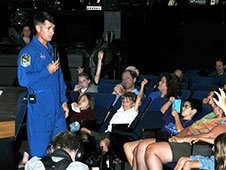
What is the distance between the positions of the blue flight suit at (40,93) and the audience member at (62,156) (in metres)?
1.55

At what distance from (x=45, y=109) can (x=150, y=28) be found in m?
8.64

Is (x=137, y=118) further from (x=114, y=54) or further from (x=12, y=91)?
(x=114, y=54)

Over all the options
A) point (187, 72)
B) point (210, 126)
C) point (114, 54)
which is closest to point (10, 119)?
point (210, 126)

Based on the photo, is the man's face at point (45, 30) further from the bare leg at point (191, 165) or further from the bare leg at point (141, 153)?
the bare leg at point (191, 165)

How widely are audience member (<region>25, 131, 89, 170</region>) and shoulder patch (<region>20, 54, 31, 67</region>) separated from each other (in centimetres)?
158

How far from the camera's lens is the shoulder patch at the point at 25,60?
6164mm

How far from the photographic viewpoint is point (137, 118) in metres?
7.46

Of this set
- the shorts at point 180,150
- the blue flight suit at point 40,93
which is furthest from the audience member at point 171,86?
the shorts at point 180,150

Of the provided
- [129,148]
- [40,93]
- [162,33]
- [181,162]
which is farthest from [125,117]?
[162,33]

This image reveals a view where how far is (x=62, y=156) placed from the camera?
4402 millimetres

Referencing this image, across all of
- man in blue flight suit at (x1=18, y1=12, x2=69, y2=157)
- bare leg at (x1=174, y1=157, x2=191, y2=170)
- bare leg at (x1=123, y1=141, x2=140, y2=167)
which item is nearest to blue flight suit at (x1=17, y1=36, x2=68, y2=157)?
man in blue flight suit at (x1=18, y1=12, x2=69, y2=157)

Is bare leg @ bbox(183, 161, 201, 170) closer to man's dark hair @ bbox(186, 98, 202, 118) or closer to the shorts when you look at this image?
the shorts

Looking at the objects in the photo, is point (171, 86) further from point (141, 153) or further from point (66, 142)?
point (66, 142)

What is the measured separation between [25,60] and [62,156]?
1.95 m
